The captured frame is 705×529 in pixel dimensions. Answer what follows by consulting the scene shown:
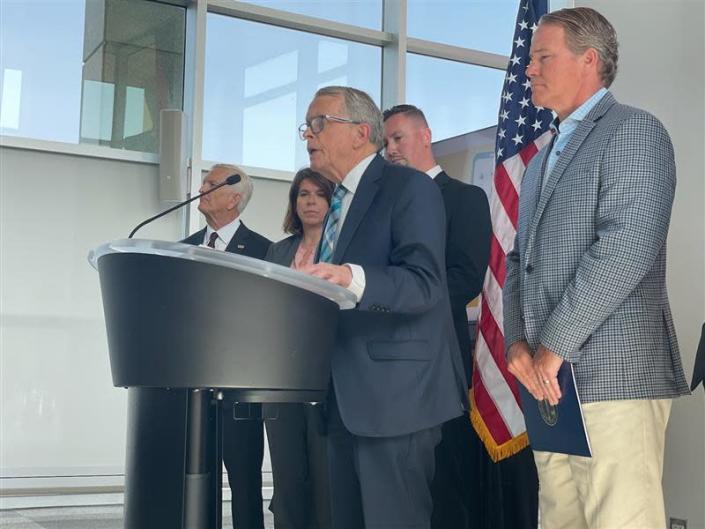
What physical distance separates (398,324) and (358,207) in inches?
11.7

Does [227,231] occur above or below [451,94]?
below

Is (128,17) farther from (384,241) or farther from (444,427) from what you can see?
(384,241)

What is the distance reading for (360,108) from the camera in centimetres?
222

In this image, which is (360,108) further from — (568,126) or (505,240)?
(505,240)

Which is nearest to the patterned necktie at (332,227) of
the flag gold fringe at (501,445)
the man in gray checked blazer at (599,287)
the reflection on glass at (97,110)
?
the man in gray checked blazer at (599,287)

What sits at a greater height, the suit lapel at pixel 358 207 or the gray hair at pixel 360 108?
the gray hair at pixel 360 108

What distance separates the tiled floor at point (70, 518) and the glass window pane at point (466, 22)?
12.1ft

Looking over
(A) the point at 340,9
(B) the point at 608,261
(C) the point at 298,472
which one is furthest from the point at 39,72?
(B) the point at 608,261

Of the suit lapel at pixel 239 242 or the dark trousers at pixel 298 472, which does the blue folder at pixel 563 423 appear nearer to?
the dark trousers at pixel 298 472

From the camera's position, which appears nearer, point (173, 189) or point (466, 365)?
point (466, 365)

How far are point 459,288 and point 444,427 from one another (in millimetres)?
482

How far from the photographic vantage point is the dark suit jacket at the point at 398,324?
2.02 m

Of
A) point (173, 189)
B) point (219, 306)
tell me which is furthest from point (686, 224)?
point (173, 189)

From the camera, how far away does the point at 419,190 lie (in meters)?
2.14
